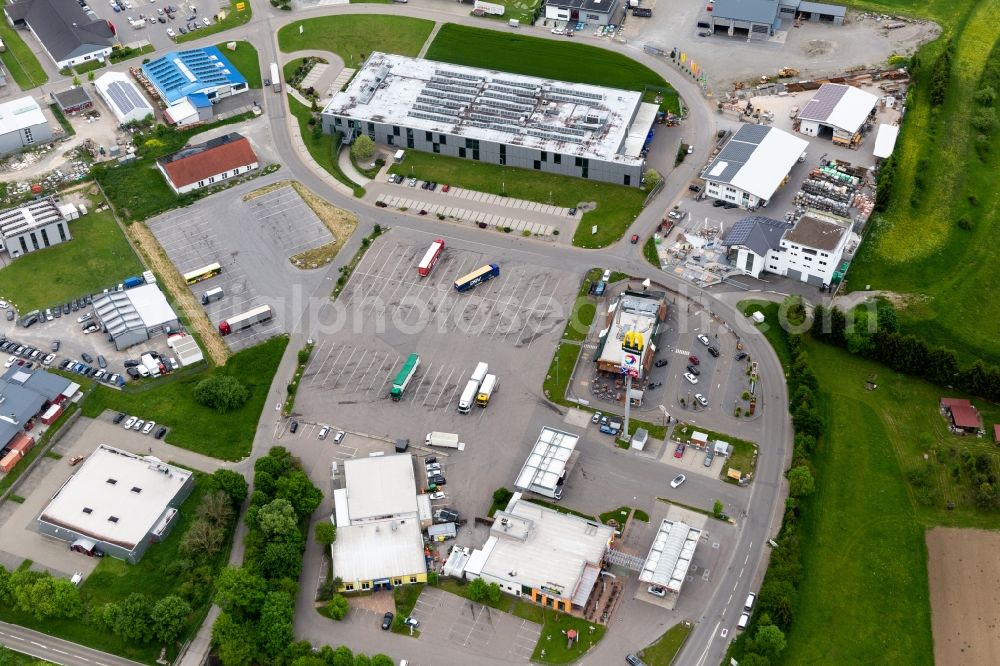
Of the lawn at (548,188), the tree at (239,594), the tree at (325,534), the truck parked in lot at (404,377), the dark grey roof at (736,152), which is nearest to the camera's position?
the tree at (239,594)

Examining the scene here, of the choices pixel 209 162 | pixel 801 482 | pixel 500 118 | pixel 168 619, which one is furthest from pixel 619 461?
pixel 209 162

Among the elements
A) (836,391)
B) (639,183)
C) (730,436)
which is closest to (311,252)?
(639,183)

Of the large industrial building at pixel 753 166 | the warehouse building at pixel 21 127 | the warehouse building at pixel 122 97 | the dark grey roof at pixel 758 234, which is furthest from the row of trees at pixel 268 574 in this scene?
the warehouse building at pixel 21 127

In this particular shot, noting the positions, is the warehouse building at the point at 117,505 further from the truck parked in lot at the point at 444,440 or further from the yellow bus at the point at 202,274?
the yellow bus at the point at 202,274

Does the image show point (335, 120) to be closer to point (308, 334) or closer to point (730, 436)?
point (308, 334)

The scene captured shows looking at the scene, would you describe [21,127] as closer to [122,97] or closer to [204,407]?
[122,97]

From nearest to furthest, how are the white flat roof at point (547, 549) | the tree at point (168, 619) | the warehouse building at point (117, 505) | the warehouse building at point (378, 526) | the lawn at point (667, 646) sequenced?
the lawn at point (667, 646) < the tree at point (168, 619) < the white flat roof at point (547, 549) < the warehouse building at point (378, 526) < the warehouse building at point (117, 505)
